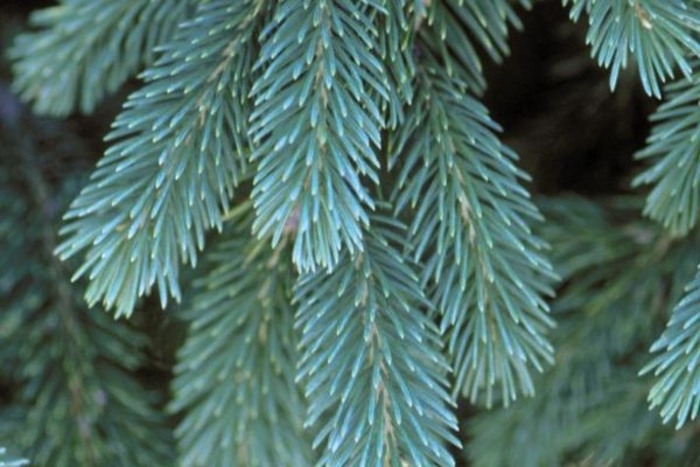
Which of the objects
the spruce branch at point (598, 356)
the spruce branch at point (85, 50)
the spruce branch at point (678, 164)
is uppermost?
the spruce branch at point (85, 50)

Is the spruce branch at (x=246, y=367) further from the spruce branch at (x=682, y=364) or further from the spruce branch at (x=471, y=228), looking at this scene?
the spruce branch at (x=682, y=364)

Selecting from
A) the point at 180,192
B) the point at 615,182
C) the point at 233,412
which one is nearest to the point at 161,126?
the point at 180,192

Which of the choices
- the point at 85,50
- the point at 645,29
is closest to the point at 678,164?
the point at 645,29

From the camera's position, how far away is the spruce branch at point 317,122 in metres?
0.51

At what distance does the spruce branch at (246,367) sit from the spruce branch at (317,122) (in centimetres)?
12

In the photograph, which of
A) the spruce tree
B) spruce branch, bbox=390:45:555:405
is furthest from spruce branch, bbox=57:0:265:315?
spruce branch, bbox=390:45:555:405

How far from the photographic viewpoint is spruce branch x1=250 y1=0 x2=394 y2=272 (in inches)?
20.0

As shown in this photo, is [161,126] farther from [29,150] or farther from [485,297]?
[29,150]

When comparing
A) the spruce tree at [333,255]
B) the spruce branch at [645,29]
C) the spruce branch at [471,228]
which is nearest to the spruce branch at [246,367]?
the spruce tree at [333,255]

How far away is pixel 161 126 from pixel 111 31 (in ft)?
0.67

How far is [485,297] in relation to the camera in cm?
57

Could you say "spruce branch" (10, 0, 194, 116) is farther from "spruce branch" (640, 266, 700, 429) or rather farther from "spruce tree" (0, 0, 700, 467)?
"spruce branch" (640, 266, 700, 429)

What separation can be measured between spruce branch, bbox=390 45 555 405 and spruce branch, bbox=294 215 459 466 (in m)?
0.02

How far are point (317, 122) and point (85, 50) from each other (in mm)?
305
